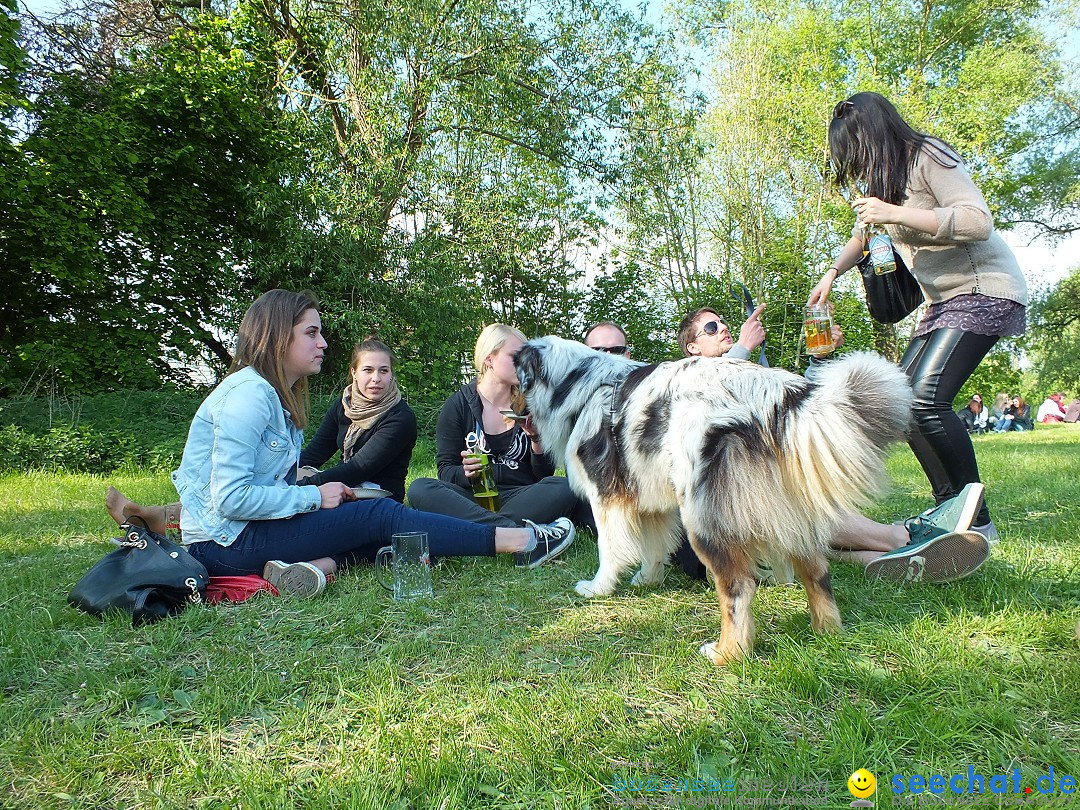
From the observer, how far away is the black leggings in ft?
10.2

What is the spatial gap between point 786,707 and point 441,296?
10.1 metres

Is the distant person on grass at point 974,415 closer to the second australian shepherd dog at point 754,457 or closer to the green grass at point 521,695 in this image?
the green grass at point 521,695

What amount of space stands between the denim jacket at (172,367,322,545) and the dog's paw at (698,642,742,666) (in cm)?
210

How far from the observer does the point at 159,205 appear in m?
11.1

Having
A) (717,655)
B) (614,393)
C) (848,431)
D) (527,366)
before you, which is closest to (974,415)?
(527,366)

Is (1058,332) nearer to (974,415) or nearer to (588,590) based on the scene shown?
(974,415)

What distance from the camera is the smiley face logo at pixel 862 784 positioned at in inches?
63.4

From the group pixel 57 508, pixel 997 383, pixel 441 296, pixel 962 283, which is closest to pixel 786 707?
pixel 962 283

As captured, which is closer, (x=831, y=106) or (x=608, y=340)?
(x=608, y=340)

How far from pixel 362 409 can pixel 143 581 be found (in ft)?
6.15

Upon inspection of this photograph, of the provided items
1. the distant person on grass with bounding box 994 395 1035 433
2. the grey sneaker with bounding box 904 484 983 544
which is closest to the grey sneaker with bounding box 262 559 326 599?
the grey sneaker with bounding box 904 484 983 544

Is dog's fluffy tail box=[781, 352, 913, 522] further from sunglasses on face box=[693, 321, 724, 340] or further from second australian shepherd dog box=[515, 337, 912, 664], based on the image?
sunglasses on face box=[693, 321, 724, 340]

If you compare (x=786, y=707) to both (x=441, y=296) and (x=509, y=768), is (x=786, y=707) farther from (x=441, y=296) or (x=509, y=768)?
(x=441, y=296)

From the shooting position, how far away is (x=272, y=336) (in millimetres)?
3439
